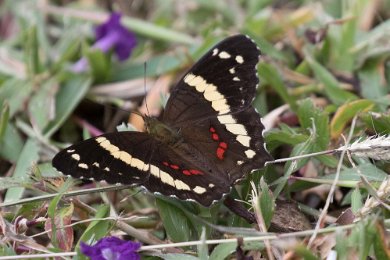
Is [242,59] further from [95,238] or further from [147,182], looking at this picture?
[95,238]

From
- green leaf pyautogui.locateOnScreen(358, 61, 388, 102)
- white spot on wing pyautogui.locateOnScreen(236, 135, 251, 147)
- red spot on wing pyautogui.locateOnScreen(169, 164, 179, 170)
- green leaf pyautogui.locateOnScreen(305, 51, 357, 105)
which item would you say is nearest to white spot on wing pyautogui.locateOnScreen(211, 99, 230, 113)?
white spot on wing pyautogui.locateOnScreen(236, 135, 251, 147)

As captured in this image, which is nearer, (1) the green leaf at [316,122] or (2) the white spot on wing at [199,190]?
(2) the white spot on wing at [199,190]

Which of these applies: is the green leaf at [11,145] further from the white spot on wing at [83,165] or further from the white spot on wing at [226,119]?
the white spot on wing at [226,119]

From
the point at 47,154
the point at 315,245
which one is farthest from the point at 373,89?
the point at 47,154

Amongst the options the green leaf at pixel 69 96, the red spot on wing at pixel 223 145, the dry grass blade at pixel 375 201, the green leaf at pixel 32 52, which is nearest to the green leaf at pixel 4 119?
the green leaf at pixel 69 96

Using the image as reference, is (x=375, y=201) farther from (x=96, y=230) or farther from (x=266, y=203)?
(x=96, y=230)

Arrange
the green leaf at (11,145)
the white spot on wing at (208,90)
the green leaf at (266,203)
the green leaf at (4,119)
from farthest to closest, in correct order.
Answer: the green leaf at (11,145) < the green leaf at (4,119) < the white spot on wing at (208,90) < the green leaf at (266,203)
